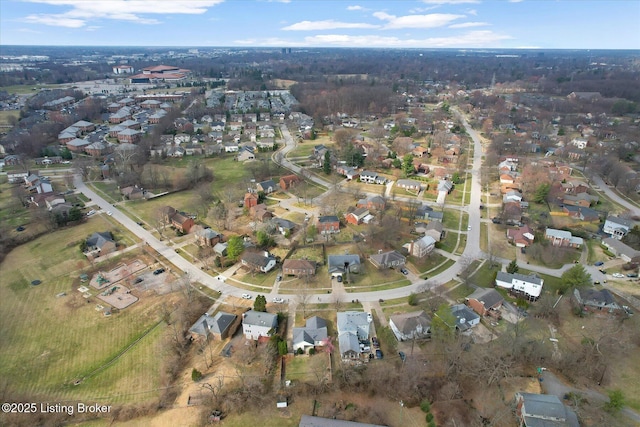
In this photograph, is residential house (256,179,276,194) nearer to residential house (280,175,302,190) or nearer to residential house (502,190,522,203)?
residential house (280,175,302,190)

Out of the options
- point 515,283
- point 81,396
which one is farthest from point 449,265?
point 81,396

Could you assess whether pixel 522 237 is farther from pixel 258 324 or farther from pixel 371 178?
pixel 258 324

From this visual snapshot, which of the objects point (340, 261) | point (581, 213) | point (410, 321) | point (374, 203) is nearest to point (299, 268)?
point (340, 261)

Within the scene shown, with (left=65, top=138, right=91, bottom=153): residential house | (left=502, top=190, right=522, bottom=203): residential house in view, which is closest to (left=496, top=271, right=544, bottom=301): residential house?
(left=502, top=190, right=522, bottom=203): residential house

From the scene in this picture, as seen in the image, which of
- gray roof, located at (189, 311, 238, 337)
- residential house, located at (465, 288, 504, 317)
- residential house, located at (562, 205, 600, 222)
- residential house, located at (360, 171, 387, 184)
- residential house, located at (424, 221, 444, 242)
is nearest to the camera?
gray roof, located at (189, 311, 238, 337)

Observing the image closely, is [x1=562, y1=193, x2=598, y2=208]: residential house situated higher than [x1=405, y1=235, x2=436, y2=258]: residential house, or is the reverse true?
[x1=562, y1=193, x2=598, y2=208]: residential house

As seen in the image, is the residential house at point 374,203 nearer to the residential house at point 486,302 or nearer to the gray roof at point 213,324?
the residential house at point 486,302
